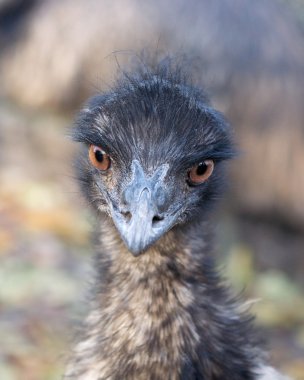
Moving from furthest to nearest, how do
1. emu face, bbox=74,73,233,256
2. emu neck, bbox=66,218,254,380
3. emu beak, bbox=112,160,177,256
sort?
emu neck, bbox=66,218,254,380 → emu face, bbox=74,73,233,256 → emu beak, bbox=112,160,177,256

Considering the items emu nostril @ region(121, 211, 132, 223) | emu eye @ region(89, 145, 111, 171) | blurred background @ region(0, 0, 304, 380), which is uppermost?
blurred background @ region(0, 0, 304, 380)

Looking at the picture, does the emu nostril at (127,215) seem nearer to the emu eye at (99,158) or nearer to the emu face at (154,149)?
the emu face at (154,149)

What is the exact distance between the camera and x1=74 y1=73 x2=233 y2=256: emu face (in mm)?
1839

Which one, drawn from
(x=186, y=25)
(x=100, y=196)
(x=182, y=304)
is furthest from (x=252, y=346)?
(x=186, y=25)

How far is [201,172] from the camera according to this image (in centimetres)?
195

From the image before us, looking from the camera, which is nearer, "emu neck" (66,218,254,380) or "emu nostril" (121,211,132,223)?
"emu nostril" (121,211,132,223)

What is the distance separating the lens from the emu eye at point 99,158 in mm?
1938

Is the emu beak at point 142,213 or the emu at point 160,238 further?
the emu at point 160,238

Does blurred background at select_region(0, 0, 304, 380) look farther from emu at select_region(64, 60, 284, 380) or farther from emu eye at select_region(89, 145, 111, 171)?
emu eye at select_region(89, 145, 111, 171)

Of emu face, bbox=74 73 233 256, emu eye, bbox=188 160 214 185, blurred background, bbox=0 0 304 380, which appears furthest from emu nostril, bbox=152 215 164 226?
blurred background, bbox=0 0 304 380

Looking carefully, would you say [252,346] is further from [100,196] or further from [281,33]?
[281,33]

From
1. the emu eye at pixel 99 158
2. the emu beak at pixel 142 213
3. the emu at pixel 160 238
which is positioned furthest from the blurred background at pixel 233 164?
the emu beak at pixel 142 213

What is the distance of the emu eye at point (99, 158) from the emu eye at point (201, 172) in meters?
0.16

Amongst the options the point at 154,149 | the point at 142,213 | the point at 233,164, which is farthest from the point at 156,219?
the point at 233,164
